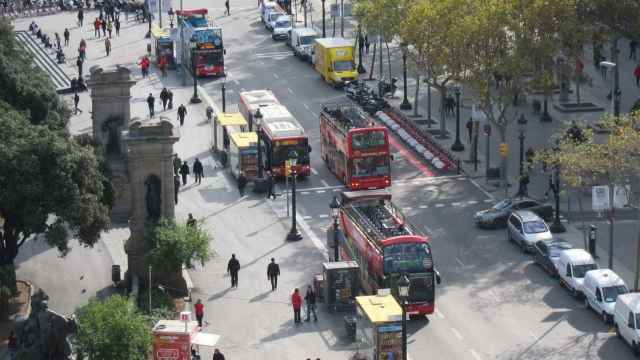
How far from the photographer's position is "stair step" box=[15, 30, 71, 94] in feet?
374

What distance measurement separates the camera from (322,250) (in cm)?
7656

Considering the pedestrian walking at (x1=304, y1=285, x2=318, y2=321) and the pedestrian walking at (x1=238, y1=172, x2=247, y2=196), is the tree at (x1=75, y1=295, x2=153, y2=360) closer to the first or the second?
the pedestrian walking at (x1=304, y1=285, x2=318, y2=321)

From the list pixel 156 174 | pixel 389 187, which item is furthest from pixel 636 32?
pixel 156 174

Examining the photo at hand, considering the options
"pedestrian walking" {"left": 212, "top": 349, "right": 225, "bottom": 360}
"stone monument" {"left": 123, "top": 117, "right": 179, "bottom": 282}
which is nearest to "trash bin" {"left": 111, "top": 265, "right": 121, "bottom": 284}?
"stone monument" {"left": 123, "top": 117, "right": 179, "bottom": 282}

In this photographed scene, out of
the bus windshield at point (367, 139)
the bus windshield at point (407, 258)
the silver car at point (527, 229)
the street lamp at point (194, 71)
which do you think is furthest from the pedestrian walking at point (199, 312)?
the street lamp at point (194, 71)

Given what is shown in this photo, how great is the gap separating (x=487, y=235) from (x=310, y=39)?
47.6 metres

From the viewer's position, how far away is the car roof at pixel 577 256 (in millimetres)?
68713

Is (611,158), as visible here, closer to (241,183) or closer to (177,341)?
(177,341)

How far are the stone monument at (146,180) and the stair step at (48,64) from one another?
41.3 meters

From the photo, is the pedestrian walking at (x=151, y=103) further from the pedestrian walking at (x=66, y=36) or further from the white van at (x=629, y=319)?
the white van at (x=629, y=319)

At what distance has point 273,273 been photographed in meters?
70.2

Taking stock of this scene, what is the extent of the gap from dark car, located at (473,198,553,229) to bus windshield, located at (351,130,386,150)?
317 inches

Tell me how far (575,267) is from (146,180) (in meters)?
18.7

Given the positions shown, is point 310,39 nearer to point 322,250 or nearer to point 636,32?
point 636,32
